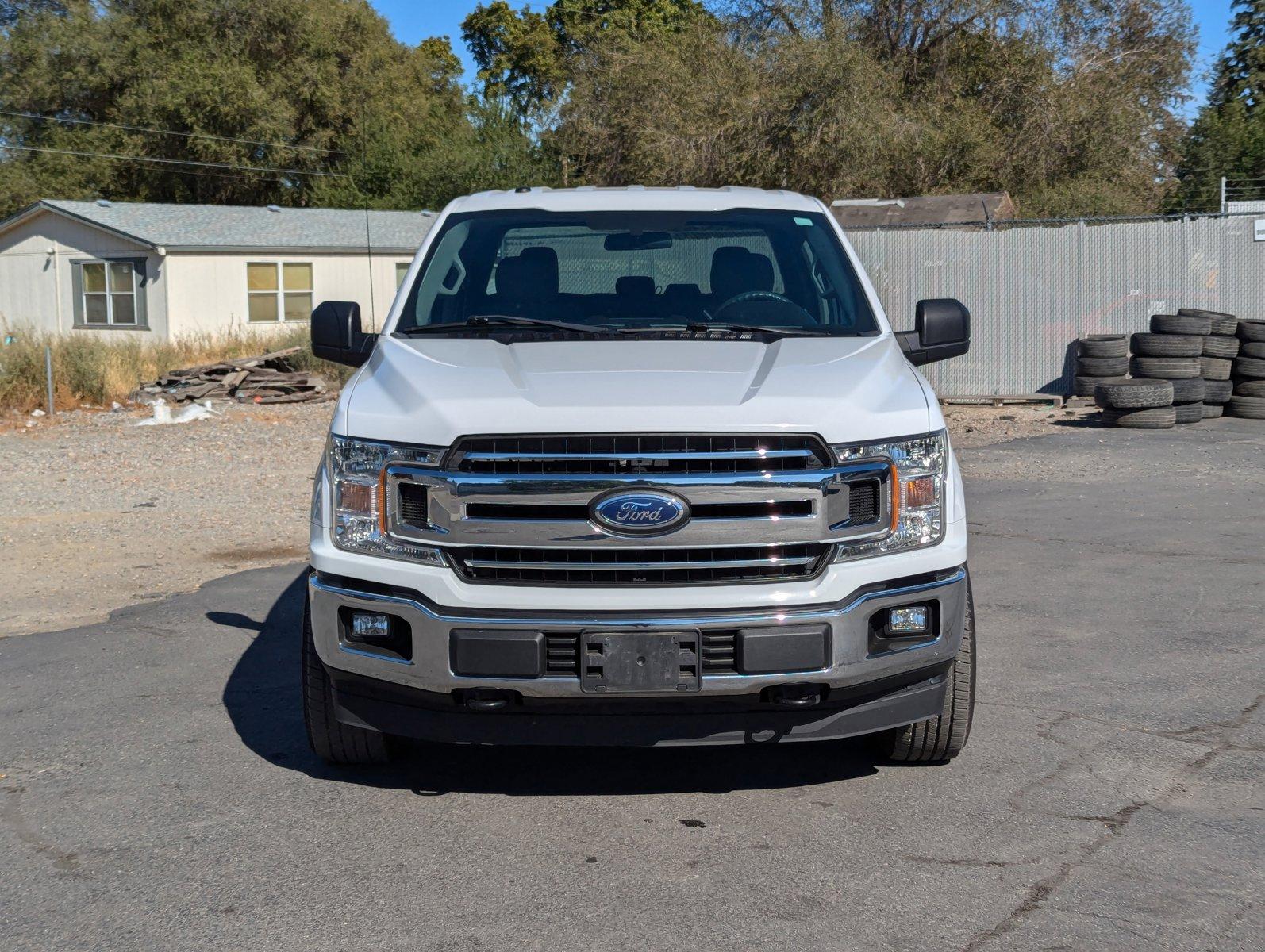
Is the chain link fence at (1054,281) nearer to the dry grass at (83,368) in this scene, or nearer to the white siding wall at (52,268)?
the dry grass at (83,368)

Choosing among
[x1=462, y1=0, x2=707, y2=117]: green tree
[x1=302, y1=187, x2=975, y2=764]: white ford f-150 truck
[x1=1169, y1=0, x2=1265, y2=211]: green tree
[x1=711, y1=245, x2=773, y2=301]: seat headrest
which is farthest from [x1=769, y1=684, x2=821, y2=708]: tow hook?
[x1=462, y1=0, x2=707, y2=117]: green tree

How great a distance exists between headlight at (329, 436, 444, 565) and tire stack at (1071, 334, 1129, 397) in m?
15.0

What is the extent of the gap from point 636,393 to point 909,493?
2.87ft

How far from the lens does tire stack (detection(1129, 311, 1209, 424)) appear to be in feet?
54.0

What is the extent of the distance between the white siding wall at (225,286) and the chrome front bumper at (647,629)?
A: 26.0 metres

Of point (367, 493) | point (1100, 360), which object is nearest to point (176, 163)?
point (1100, 360)

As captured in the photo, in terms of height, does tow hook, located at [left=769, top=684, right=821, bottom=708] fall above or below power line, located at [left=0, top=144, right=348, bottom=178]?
below

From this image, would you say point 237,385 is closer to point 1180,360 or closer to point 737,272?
point 1180,360

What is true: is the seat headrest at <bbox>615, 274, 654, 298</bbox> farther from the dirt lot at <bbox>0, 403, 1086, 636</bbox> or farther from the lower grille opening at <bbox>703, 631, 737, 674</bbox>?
the dirt lot at <bbox>0, 403, 1086, 636</bbox>

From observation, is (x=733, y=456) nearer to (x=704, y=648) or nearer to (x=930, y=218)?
(x=704, y=648)

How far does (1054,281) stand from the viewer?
19.6 metres

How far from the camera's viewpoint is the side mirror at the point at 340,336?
5469 millimetres

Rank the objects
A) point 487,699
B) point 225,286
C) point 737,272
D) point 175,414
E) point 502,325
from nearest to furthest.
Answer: point 487,699 < point 502,325 < point 737,272 < point 175,414 < point 225,286

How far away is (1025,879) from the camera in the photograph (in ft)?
12.7
